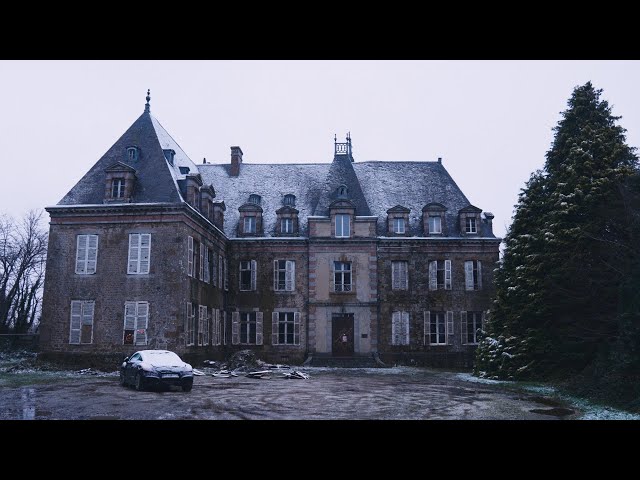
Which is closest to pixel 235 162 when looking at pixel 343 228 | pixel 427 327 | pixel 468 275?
pixel 343 228

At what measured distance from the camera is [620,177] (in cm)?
2148

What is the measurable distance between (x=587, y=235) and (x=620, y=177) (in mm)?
2660

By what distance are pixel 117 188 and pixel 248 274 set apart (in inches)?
447

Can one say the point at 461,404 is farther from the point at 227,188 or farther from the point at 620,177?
the point at 227,188

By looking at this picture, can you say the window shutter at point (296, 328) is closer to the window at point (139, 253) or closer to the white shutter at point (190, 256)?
the white shutter at point (190, 256)

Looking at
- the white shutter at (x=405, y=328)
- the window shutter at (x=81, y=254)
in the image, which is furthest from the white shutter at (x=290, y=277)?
the window shutter at (x=81, y=254)

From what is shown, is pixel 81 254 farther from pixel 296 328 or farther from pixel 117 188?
pixel 296 328

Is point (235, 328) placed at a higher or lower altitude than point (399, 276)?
lower

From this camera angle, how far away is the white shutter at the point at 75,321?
90.6 feet

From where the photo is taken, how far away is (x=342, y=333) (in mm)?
36156

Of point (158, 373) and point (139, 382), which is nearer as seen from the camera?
point (158, 373)

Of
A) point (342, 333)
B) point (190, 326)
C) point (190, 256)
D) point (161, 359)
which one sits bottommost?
point (161, 359)
